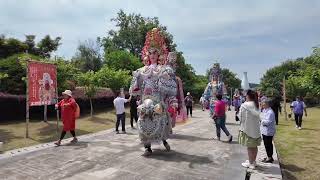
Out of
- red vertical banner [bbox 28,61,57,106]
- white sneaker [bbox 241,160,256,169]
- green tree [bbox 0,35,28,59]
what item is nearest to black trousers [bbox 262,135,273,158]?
white sneaker [bbox 241,160,256,169]

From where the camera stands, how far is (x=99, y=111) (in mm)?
27031

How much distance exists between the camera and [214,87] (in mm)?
18750

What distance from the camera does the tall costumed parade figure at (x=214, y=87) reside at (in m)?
18.4

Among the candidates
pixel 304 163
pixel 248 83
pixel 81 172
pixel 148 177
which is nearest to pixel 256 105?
pixel 248 83

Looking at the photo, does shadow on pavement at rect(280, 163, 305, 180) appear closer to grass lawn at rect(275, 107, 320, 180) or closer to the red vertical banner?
grass lawn at rect(275, 107, 320, 180)

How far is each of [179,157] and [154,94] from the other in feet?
5.82

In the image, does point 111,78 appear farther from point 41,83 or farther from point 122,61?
point 122,61

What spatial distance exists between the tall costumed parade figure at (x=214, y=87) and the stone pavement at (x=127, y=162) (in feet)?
18.1

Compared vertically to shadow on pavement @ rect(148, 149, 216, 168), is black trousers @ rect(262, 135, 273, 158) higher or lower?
higher

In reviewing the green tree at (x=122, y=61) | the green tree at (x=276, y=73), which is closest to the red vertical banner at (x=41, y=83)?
the green tree at (x=122, y=61)

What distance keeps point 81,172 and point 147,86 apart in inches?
123

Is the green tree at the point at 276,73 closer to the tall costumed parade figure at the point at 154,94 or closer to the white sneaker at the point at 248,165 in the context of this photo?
the tall costumed parade figure at the point at 154,94

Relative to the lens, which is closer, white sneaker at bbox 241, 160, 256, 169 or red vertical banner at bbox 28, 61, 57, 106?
white sneaker at bbox 241, 160, 256, 169

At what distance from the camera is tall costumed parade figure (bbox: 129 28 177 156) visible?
10195 mm
